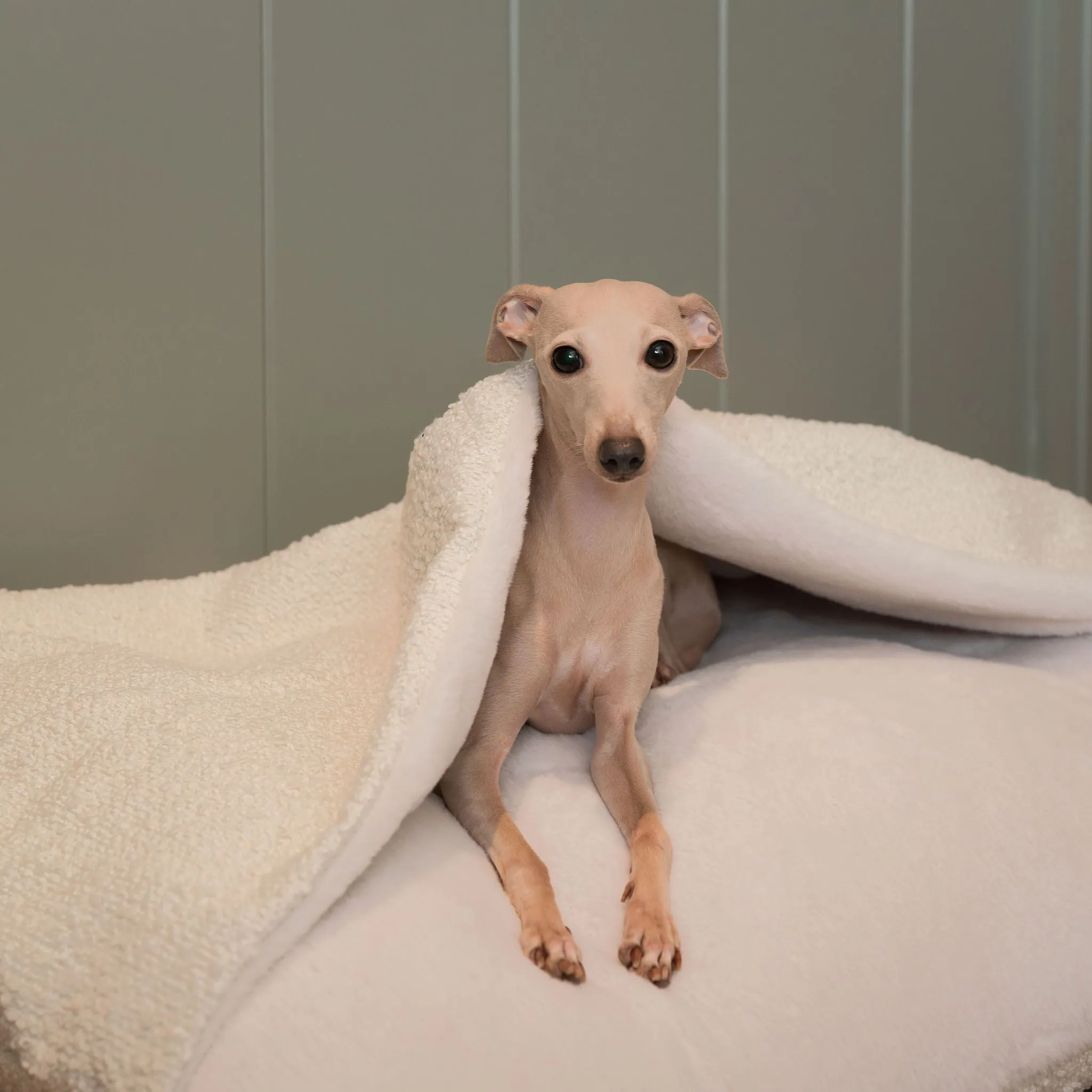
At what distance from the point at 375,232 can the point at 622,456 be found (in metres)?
1.01

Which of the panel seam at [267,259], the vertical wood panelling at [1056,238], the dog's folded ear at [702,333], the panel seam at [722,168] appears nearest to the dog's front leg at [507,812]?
the dog's folded ear at [702,333]

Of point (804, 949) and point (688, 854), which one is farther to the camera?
point (688, 854)

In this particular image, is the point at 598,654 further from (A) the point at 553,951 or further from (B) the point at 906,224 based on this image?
(B) the point at 906,224

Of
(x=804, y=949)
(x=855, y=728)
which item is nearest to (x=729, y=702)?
(x=855, y=728)

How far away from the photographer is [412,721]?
98cm

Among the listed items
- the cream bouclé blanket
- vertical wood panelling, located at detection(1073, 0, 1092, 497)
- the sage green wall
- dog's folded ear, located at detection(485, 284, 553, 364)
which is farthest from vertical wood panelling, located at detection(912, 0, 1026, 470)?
dog's folded ear, located at detection(485, 284, 553, 364)

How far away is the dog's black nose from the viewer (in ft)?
3.42

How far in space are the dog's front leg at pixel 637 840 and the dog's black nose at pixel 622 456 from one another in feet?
1.07

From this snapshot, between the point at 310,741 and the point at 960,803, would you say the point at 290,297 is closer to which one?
the point at 310,741

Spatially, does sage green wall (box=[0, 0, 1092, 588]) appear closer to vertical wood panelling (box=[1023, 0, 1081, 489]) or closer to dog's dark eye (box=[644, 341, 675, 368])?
vertical wood panelling (box=[1023, 0, 1081, 489])

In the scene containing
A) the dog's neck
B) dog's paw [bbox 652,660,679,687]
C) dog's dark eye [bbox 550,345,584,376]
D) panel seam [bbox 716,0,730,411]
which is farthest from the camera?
panel seam [bbox 716,0,730,411]

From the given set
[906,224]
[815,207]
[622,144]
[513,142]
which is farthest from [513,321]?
[906,224]

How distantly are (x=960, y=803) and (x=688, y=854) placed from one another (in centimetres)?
29

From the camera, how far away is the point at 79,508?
1.71 m
